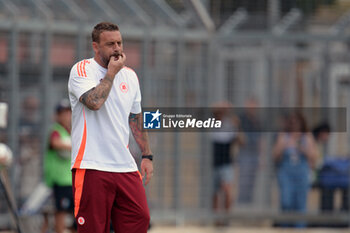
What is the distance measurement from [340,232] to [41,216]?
375 cm

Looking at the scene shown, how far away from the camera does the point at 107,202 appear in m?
4.99

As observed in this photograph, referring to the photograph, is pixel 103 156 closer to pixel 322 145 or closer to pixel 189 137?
pixel 189 137

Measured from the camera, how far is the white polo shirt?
16.3ft

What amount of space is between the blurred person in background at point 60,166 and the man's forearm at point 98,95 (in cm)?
412

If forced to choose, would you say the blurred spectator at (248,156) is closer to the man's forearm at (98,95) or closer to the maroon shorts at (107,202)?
the maroon shorts at (107,202)

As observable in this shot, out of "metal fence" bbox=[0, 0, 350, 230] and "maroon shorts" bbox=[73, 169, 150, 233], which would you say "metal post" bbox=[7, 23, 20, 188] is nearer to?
"metal fence" bbox=[0, 0, 350, 230]

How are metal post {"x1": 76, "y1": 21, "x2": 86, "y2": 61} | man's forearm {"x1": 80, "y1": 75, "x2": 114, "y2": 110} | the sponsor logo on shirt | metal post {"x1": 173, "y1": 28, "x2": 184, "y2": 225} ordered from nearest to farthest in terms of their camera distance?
man's forearm {"x1": 80, "y1": 75, "x2": 114, "y2": 110} → the sponsor logo on shirt → metal post {"x1": 76, "y1": 21, "x2": 86, "y2": 61} → metal post {"x1": 173, "y1": 28, "x2": 184, "y2": 225}

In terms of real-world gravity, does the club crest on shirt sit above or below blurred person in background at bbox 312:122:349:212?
above

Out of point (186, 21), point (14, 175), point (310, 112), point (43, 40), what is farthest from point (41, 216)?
point (310, 112)

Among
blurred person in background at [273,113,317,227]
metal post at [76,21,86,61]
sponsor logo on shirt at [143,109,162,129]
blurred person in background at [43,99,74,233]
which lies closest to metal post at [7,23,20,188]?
→ metal post at [76,21,86,61]

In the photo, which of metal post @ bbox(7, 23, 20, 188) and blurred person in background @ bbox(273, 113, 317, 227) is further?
blurred person in background @ bbox(273, 113, 317, 227)

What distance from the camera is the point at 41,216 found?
976cm

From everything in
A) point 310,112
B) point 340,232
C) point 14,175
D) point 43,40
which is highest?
point 43,40

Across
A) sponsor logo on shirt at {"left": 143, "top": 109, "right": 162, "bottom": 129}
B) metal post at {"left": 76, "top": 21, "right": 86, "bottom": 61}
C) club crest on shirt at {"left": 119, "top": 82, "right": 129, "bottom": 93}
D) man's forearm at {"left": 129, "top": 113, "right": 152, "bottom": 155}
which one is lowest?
man's forearm at {"left": 129, "top": 113, "right": 152, "bottom": 155}
